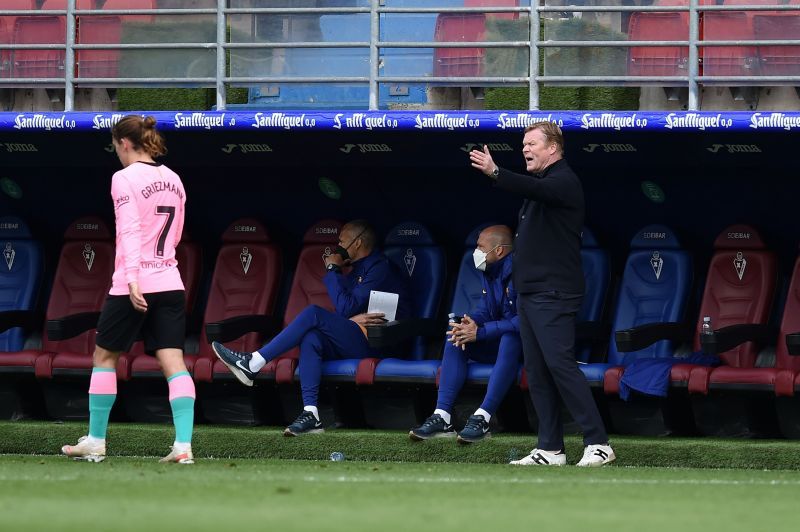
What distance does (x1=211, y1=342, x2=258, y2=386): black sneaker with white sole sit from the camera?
9.56 metres

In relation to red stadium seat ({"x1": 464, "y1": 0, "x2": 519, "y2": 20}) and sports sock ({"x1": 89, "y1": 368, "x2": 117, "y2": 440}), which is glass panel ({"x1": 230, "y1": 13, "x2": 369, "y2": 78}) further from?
sports sock ({"x1": 89, "y1": 368, "x2": 117, "y2": 440})

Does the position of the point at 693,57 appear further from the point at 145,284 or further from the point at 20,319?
the point at 20,319

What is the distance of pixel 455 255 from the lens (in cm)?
1091

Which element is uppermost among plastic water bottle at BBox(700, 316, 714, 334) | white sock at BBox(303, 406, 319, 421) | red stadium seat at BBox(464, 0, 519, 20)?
red stadium seat at BBox(464, 0, 519, 20)

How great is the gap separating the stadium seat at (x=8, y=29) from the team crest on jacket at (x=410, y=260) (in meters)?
2.72

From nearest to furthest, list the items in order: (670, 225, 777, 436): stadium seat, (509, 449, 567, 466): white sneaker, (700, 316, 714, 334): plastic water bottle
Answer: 1. (509, 449, 567, 466): white sneaker
2. (670, 225, 777, 436): stadium seat
3. (700, 316, 714, 334): plastic water bottle

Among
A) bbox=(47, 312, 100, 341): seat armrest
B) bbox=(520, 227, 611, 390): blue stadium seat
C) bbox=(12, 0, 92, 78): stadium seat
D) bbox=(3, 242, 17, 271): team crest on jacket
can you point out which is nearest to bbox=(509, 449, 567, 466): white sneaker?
bbox=(520, 227, 611, 390): blue stadium seat

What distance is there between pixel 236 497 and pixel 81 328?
4806mm

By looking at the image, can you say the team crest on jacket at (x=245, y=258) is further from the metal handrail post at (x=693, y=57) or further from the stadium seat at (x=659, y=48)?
the metal handrail post at (x=693, y=57)

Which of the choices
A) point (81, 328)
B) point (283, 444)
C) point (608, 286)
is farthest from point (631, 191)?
point (81, 328)

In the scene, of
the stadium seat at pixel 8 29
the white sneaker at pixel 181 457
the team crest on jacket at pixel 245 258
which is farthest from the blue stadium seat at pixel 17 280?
the white sneaker at pixel 181 457

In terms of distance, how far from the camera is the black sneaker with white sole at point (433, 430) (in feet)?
29.8

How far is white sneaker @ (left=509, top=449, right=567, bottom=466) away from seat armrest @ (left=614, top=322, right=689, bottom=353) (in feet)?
3.42

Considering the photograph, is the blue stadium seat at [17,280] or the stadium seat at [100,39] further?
the blue stadium seat at [17,280]
